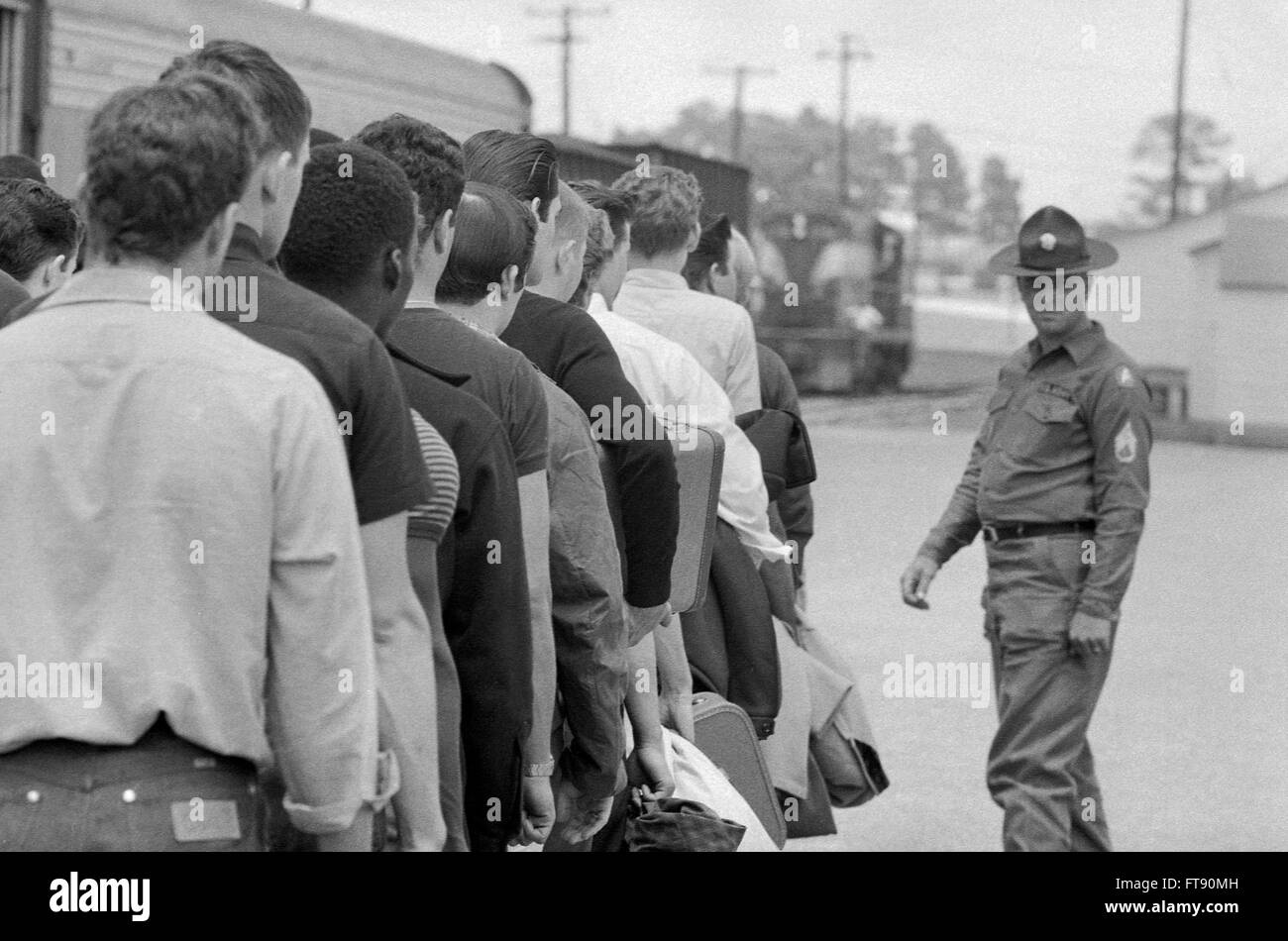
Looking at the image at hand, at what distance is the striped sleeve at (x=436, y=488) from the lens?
2686 mm

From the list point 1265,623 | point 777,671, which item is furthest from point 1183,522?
point 777,671

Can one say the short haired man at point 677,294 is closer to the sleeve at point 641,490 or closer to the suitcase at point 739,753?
the suitcase at point 739,753

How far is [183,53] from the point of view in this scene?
772 centimetres

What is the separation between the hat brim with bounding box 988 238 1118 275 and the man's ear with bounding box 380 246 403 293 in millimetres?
3191

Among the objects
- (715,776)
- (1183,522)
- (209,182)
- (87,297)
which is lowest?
(1183,522)

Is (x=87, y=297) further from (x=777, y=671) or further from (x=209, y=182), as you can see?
(x=777, y=671)

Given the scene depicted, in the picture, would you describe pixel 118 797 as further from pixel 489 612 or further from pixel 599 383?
pixel 599 383

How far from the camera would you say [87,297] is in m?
2.35

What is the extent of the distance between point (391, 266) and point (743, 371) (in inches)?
124

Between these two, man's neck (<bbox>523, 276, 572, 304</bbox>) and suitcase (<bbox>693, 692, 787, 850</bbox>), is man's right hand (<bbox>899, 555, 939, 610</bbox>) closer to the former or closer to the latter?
suitcase (<bbox>693, 692, 787, 850</bbox>)

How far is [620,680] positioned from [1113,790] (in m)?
3.68

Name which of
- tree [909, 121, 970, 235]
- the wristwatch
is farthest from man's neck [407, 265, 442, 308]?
tree [909, 121, 970, 235]

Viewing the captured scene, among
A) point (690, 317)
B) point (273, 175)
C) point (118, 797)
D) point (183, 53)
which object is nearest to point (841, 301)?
point (183, 53)

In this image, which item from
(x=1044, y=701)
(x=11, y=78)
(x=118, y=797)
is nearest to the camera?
(x=118, y=797)
